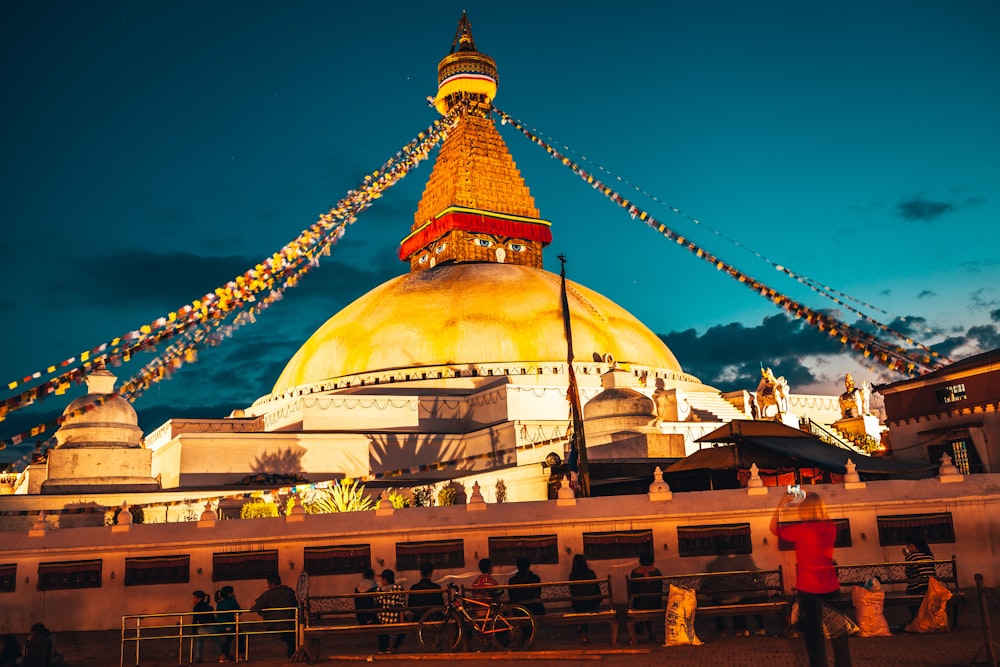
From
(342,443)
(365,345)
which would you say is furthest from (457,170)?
(342,443)

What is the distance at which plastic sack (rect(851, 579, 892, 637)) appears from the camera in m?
12.4

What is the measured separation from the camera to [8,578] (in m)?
18.0

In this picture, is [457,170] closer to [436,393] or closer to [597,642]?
[436,393]

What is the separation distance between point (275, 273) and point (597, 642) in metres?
21.0

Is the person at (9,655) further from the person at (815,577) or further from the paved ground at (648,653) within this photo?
the person at (815,577)

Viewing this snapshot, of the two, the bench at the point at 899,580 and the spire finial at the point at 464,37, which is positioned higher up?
the spire finial at the point at 464,37

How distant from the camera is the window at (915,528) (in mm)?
16656

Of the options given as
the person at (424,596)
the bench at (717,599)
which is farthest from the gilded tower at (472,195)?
the bench at (717,599)

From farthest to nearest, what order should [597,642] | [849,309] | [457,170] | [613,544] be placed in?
[457,170] < [849,309] < [613,544] < [597,642]

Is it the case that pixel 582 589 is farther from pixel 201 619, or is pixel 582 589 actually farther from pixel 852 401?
pixel 852 401

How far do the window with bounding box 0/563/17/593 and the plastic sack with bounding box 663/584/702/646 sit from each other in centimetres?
1264

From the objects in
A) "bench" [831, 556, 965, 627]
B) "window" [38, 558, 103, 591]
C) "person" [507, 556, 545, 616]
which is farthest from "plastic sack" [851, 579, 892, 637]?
"window" [38, 558, 103, 591]

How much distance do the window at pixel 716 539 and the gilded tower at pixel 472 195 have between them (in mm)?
35882

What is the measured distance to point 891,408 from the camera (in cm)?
3194
